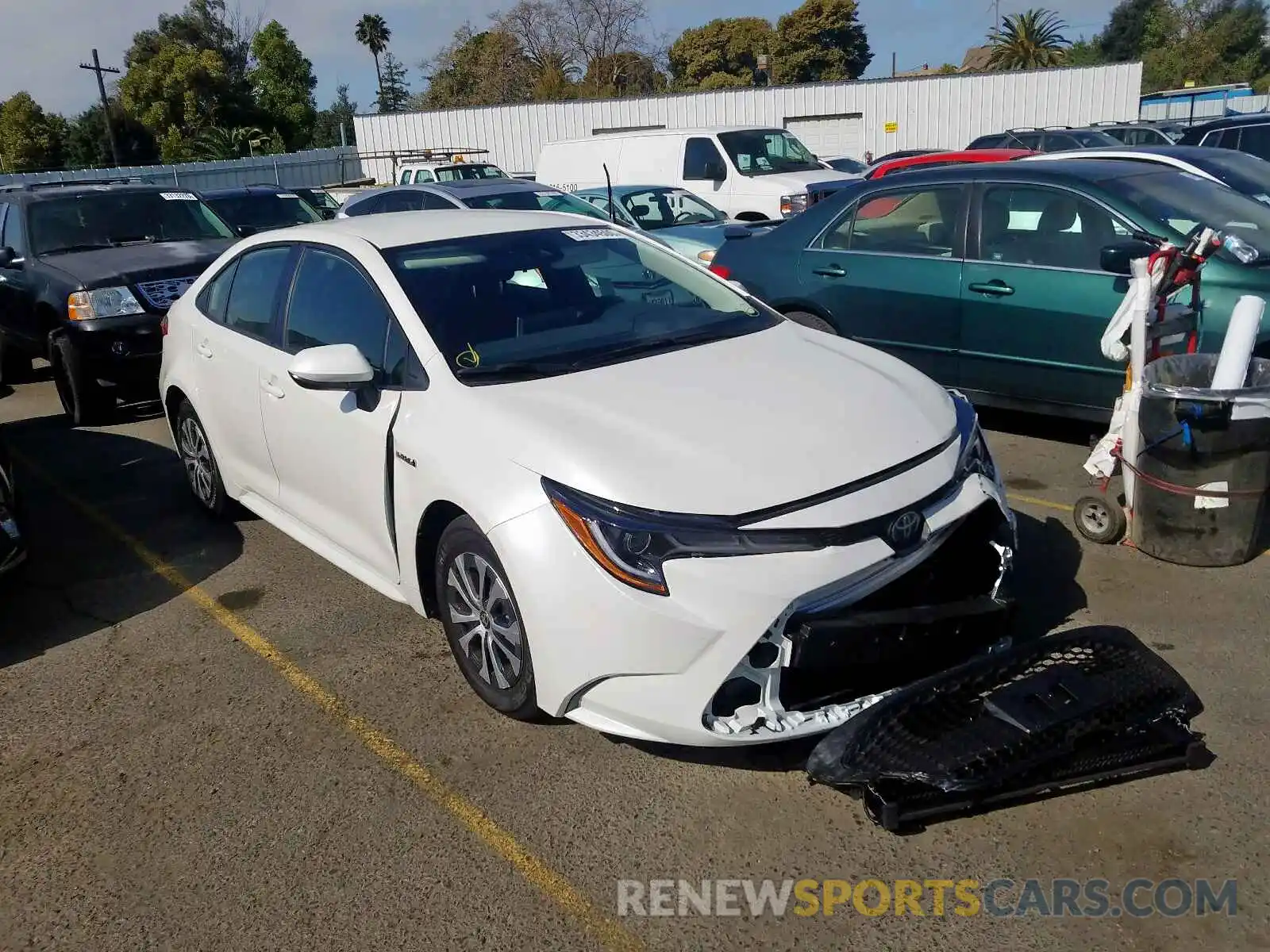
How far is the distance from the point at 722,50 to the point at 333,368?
6852 centimetres

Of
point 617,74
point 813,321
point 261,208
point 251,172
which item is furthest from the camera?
point 617,74

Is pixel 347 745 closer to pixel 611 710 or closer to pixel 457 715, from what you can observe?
pixel 457 715

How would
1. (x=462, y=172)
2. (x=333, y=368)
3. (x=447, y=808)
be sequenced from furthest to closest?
(x=462, y=172), (x=333, y=368), (x=447, y=808)

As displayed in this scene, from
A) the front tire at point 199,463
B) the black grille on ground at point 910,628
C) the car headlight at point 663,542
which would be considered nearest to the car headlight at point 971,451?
the black grille on ground at point 910,628

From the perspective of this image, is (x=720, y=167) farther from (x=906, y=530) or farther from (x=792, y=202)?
(x=906, y=530)

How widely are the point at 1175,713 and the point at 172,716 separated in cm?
336

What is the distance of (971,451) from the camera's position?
3.62 meters

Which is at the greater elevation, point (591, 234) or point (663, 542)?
point (591, 234)

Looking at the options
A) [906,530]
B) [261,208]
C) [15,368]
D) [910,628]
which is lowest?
[15,368]

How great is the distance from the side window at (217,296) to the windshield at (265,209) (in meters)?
8.00

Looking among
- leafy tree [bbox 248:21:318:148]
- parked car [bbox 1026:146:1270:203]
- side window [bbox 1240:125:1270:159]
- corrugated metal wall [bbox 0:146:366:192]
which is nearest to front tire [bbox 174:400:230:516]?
parked car [bbox 1026:146:1270:203]

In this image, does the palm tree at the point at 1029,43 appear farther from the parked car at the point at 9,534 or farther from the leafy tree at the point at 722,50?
the parked car at the point at 9,534

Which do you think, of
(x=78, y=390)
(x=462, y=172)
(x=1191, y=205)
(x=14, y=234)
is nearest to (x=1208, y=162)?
(x=1191, y=205)

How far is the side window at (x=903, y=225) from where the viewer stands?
6488 millimetres
